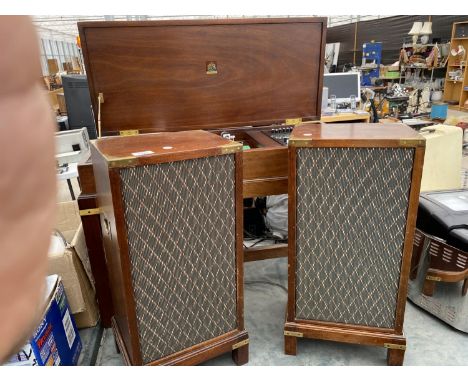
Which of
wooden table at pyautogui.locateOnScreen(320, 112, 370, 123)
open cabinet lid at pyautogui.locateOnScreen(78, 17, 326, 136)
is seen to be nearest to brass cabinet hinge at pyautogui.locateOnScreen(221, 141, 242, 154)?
open cabinet lid at pyautogui.locateOnScreen(78, 17, 326, 136)

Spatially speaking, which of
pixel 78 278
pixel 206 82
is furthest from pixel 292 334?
pixel 206 82

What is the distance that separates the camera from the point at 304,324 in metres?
1.71

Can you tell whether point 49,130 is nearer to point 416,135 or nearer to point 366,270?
point 416,135

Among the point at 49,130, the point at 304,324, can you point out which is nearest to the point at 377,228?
the point at 304,324

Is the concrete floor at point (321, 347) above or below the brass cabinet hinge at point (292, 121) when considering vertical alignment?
below

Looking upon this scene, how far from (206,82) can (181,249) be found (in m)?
0.89

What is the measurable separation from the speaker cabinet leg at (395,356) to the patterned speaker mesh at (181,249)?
2.37ft

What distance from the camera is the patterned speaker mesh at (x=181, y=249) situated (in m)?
1.26

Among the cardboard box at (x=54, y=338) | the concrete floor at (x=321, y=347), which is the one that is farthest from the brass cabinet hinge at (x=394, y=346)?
the cardboard box at (x=54, y=338)

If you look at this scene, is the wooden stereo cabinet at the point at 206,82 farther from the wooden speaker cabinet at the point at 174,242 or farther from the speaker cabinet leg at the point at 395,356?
the speaker cabinet leg at the point at 395,356

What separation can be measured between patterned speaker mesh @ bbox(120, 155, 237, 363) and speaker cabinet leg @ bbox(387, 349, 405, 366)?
722mm

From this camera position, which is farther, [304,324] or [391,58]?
[391,58]

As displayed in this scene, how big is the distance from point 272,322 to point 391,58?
9.88 m

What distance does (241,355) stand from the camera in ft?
5.58
